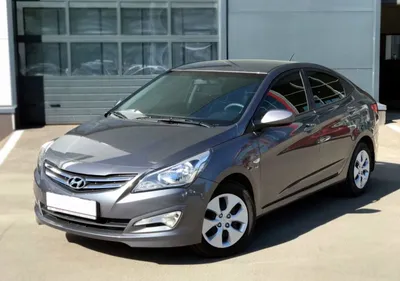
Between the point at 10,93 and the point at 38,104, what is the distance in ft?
2.29

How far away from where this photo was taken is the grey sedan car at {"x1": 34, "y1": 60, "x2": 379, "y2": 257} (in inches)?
165

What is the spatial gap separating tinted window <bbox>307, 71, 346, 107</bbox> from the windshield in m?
0.81

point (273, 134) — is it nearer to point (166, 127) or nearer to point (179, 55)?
point (166, 127)

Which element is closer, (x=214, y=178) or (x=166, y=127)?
(x=214, y=178)

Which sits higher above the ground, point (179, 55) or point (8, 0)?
point (8, 0)

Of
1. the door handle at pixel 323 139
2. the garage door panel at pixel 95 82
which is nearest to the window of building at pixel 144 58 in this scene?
the garage door panel at pixel 95 82

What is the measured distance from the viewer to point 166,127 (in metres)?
4.84

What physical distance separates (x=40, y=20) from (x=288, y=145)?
8.13 metres

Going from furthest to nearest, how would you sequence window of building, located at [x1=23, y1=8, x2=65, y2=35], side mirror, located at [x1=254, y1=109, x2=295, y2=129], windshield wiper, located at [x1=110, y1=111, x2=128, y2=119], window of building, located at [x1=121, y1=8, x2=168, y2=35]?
window of building, located at [x1=121, y1=8, x2=168, y2=35] < window of building, located at [x1=23, y1=8, x2=65, y2=35] < windshield wiper, located at [x1=110, y1=111, x2=128, y2=119] < side mirror, located at [x1=254, y1=109, x2=295, y2=129]

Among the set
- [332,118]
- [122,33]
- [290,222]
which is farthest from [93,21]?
[290,222]

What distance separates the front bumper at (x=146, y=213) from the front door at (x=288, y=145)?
0.78 meters

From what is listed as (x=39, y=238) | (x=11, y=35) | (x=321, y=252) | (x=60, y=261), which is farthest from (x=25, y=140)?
(x=321, y=252)

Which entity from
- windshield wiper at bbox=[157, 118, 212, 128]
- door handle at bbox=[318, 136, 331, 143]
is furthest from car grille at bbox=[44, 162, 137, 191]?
door handle at bbox=[318, 136, 331, 143]

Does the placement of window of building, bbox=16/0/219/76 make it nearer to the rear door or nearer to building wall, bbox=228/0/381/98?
building wall, bbox=228/0/381/98
